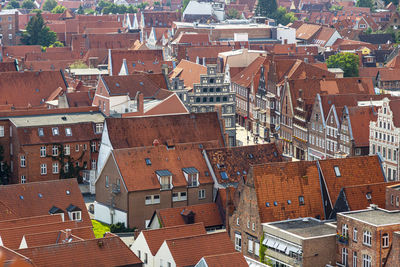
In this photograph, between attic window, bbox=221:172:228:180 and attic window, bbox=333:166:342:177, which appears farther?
attic window, bbox=221:172:228:180

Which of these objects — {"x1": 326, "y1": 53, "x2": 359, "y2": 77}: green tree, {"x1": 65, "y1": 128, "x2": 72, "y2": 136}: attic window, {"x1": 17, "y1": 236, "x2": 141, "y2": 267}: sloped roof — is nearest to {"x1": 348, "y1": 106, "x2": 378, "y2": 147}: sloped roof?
{"x1": 65, "y1": 128, "x2": 72, "y2": 136}: attic window

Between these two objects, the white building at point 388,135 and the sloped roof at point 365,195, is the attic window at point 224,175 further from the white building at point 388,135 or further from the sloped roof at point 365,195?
the white building at point 388,135

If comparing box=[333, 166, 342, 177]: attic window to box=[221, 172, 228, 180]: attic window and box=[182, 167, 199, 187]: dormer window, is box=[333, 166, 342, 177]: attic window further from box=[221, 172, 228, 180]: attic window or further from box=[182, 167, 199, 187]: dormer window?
box=[182, 167, 199, 187]: dormer window

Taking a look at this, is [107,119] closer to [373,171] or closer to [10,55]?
[373,171]

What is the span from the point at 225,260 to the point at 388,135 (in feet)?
129

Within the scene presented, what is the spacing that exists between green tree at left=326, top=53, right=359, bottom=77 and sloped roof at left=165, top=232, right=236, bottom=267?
86.8 meters

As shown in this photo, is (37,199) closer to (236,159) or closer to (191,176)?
(191,176)

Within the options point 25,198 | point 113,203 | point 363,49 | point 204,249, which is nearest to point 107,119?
point 113,203

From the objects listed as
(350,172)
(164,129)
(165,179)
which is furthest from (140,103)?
(350,172)

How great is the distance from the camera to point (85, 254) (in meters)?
62.9

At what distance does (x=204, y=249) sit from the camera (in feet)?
216

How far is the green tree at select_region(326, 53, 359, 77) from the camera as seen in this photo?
5906 inches

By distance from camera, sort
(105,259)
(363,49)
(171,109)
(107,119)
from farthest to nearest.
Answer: (363,49) → (171,109) → (107,119) → (105,259)

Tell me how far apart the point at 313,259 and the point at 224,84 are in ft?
181
